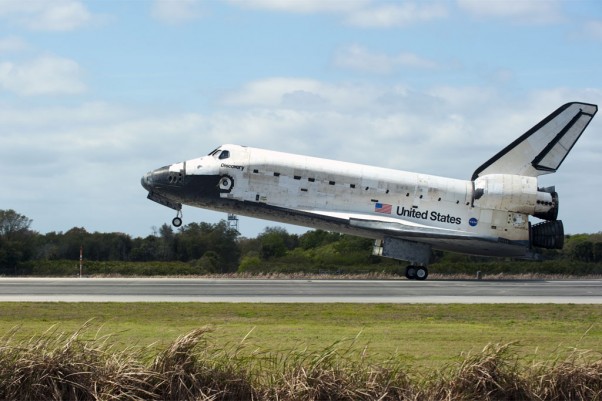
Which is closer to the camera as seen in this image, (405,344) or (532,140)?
(405,344)

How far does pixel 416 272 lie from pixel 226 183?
801cm

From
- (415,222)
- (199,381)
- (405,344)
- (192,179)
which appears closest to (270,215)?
(192,179)

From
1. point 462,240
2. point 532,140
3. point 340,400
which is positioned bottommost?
point 340,400

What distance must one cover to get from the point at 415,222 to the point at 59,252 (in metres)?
20.2

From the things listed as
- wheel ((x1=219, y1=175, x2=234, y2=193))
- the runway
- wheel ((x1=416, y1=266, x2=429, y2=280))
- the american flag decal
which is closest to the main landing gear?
wheel ((x1=416, y1=266, x2=429, y2=280))

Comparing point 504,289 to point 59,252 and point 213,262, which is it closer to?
point 213,262

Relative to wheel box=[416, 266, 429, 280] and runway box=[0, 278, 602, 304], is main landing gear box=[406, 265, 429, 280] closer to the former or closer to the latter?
wheel box=[416, 266, 429, 280]

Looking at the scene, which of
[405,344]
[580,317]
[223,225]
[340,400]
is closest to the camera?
[340,400]

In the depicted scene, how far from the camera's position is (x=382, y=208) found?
3353cm

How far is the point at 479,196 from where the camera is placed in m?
34.3

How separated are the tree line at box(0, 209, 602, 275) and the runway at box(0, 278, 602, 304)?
10725 millimetres

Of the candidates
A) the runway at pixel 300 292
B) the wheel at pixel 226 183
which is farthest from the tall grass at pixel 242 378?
the wheel at pixel 226 183

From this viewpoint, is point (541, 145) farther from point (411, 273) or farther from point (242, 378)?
point (242, 378)

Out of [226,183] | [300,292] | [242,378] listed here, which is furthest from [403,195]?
[242,378]
